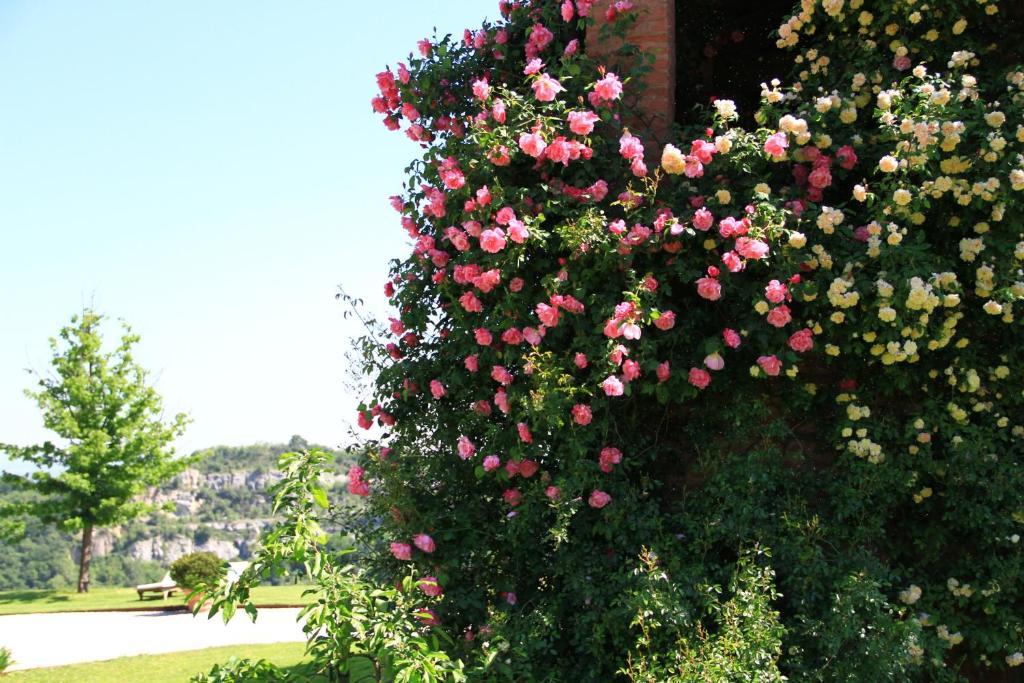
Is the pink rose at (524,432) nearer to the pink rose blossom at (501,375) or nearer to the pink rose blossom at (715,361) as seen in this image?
the pink rose blossom at (501,375)

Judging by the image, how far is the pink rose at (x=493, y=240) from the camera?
4852mm

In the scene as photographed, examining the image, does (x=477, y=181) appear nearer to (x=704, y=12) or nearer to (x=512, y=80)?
(x=512, y=80)

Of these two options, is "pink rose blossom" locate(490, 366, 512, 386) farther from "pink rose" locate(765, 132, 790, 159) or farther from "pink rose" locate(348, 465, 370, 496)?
"pink rose" locate(765, 132, 790, 159)

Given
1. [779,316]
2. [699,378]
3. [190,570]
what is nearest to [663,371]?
[699,378]

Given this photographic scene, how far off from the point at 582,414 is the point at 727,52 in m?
5.03

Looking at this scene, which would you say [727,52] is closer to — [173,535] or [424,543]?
[424,543]

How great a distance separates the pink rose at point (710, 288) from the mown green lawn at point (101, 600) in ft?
31.3

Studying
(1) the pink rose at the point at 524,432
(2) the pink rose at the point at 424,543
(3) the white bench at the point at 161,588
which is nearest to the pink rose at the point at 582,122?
(1) the pink rose at the point at 524,432

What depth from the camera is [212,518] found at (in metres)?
53.7

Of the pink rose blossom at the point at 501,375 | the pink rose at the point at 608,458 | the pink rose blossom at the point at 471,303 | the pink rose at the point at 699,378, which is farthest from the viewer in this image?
the pink rose blossom at the point at 471,303

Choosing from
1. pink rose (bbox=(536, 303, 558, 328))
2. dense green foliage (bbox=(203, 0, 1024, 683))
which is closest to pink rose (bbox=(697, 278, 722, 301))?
dense green foliage (bbox=(203, 0, 1024, 683))

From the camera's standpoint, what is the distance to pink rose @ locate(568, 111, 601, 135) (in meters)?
4.91

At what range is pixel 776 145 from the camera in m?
4.76

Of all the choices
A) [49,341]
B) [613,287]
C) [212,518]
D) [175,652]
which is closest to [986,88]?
[613,287]
